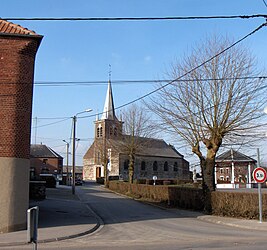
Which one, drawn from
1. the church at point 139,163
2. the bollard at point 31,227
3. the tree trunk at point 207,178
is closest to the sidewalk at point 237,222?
the tree trunk at point 207,178

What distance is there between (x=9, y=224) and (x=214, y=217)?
Result: 11.0 m

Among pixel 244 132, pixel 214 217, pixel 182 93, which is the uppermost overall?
pixel 182 93

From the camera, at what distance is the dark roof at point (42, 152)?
93.6m

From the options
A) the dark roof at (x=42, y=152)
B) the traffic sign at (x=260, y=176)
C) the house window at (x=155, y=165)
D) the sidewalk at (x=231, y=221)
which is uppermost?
the dark roof at (x=42, y=152)

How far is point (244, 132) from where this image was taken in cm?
2309

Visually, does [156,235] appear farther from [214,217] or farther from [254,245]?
[214,217]

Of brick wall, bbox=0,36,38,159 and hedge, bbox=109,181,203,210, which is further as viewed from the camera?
hedge, bbox=109,181,203,210

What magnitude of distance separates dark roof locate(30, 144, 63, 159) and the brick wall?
79068 millimetres

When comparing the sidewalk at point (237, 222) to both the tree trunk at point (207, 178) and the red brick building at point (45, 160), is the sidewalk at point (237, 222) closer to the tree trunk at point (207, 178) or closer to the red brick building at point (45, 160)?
the tree trunk at point (207, 178)

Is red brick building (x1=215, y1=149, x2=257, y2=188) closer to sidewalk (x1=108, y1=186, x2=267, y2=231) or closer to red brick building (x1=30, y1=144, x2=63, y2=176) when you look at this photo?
sidewalk (x1=108, y1=186, x2=267, y2=231)

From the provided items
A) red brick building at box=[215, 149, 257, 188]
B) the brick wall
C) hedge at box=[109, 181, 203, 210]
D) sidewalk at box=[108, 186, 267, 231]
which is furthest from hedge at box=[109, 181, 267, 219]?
red brick building at box=[215, 149, 257, 188]

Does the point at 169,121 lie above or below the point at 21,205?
above

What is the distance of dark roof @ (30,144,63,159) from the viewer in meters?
93.6

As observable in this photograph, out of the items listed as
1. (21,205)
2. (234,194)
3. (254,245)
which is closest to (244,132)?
(234,194)
